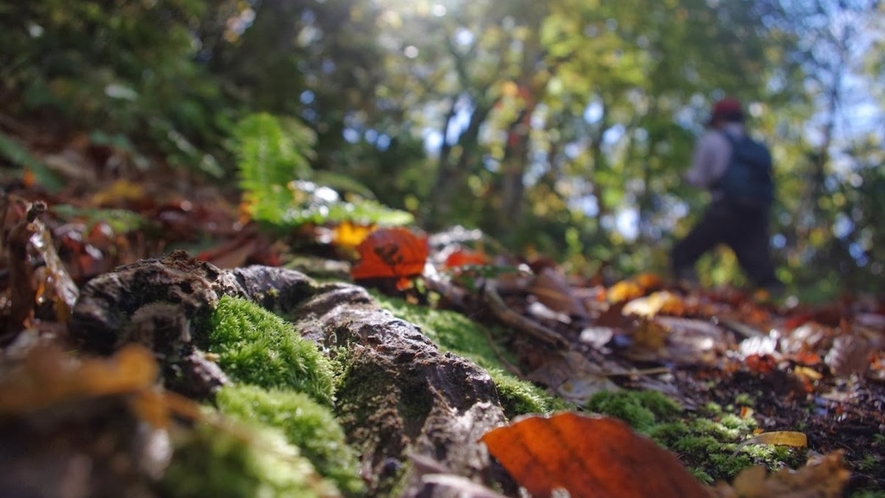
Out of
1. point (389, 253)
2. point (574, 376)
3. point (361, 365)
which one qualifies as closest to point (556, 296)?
point (574, 376)

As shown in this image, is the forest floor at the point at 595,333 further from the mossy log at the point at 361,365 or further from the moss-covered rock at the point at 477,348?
the mossy log at the point at 361,365

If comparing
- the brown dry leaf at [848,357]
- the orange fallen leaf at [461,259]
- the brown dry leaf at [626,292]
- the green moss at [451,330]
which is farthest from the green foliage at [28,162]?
the brown dry leaf at [848,357]

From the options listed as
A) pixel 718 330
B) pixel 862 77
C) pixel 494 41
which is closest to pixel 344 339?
pixel 718 330

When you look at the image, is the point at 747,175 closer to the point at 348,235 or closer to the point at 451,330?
the point at 348,235

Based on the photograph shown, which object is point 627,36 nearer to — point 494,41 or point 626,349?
point 494,41

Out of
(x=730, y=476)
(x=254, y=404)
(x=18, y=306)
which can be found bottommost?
(x=730, y=476)

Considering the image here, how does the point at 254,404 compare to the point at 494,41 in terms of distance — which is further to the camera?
the point at 494,41
